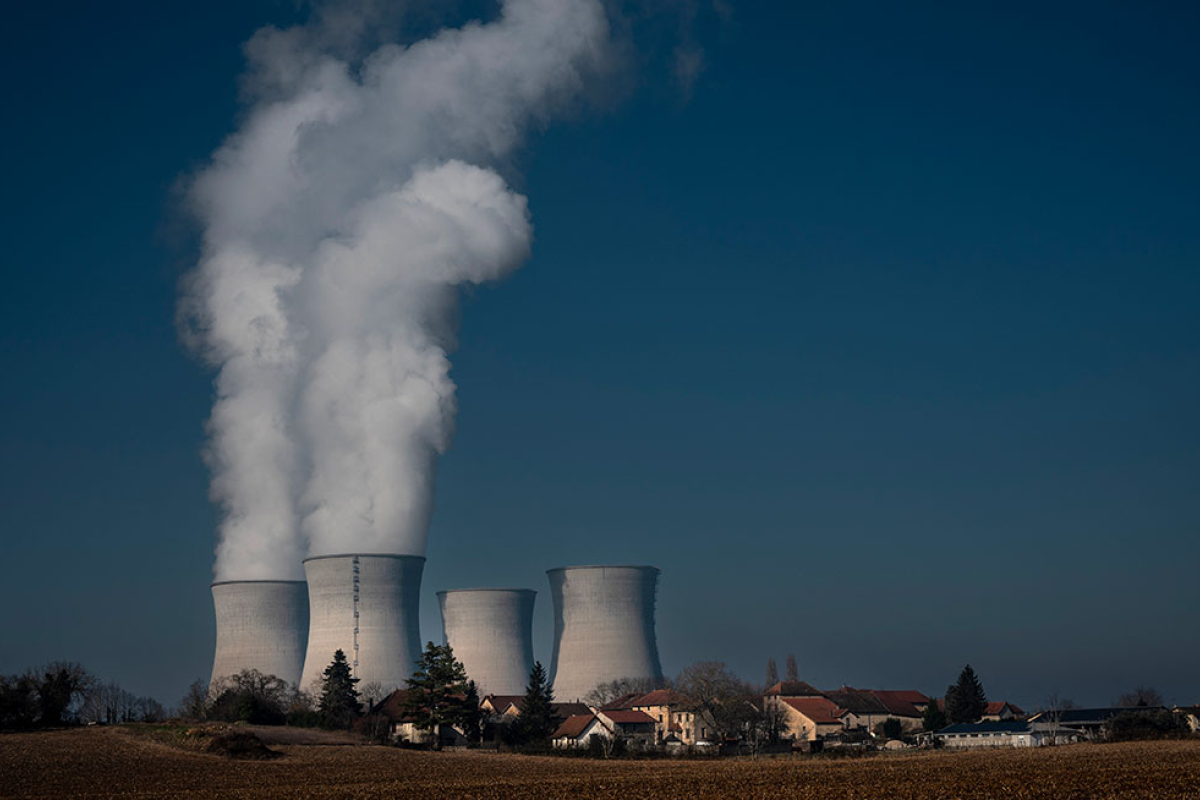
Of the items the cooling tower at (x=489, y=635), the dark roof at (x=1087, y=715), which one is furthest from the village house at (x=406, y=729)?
the dark roof at (x=1087, y=715)

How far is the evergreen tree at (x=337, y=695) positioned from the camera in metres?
37.5

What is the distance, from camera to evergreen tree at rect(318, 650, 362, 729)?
3750 cm

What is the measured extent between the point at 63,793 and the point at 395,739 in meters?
18.3

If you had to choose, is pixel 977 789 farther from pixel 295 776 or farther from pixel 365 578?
pixel 365 578

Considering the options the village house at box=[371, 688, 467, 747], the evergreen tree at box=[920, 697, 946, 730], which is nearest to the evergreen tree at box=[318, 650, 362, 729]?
the village house at box=[371, 688, 467, 747]

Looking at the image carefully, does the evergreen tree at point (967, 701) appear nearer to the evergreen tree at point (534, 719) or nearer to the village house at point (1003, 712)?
the village house at point (1003, 712)

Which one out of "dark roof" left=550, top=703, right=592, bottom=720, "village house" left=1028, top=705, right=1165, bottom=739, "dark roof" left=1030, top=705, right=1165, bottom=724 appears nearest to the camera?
"village house" left=1028, top=705, right=1165, bottom=739

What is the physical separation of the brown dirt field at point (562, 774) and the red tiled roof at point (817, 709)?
1813 centimetres

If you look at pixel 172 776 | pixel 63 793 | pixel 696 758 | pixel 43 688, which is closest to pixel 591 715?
pixel 696 758

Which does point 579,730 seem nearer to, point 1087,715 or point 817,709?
point 817,709

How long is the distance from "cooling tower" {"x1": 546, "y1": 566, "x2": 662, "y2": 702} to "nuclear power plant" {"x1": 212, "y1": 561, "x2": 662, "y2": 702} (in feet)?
0.11

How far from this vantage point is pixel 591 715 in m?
39.8

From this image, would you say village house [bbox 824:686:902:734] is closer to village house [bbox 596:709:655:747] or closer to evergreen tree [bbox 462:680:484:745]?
village house [bbox 596:709:655:747]

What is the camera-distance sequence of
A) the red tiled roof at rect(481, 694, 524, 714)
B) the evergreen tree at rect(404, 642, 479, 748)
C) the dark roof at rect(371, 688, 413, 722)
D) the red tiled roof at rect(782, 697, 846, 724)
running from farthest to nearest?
the red tiled roof at rect(782, 697, 846, 724), the red tiled roof at rect(481, 694, 524, 714), the dark roof at rect(371, 688, 413, 722), the evergreen tree at rect(404, 642, 479, 748)
